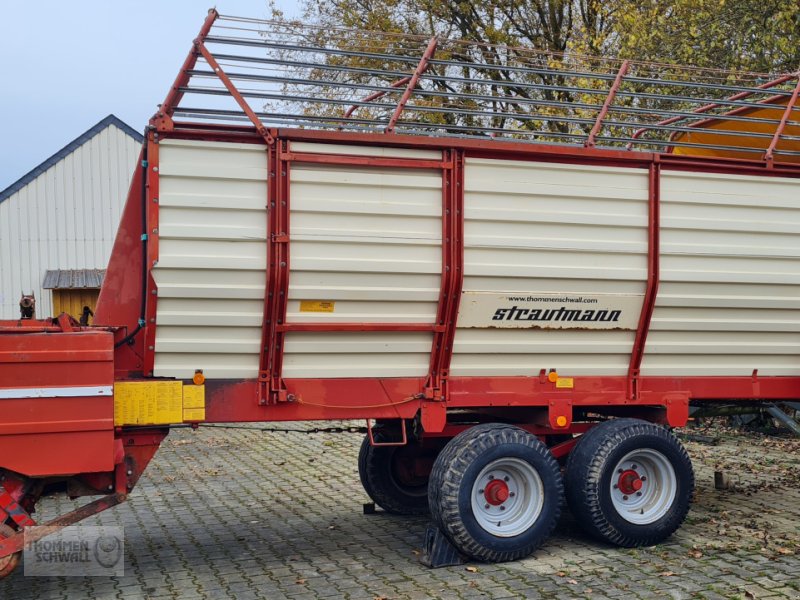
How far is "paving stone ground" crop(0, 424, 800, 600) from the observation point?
6246 mm

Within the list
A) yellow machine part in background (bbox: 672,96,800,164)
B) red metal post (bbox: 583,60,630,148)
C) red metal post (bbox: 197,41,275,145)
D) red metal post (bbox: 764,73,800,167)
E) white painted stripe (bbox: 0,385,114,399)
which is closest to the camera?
white painted stripe (bbox: 0,385,114,399)

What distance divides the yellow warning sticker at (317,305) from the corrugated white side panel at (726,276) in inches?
100

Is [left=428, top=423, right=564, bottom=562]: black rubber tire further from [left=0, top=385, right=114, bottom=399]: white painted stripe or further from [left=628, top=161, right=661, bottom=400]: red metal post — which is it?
[left=0, top=385, right=114, bottom=399]: white painted stripe

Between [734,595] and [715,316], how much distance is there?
7.57ft

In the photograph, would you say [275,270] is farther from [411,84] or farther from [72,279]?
[72,279]

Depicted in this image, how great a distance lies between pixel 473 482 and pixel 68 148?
62.4 ft

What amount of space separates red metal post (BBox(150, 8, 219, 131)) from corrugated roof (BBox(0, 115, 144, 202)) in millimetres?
16966

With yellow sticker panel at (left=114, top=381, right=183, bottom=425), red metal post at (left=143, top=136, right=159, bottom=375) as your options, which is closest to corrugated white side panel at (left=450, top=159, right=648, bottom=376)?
yellow sticker panel at (left=114, top=381, right=183, bottom=425)

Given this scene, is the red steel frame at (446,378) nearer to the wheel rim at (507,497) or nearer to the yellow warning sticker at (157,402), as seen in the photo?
the yellow warning sticker at (157,402)

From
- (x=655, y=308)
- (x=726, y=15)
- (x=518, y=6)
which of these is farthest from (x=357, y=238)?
(x=518, y=6)

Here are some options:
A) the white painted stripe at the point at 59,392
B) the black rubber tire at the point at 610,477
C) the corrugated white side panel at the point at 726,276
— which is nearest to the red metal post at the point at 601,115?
the corrugated white side panel at the point at 726,276

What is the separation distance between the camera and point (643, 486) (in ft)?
24.2

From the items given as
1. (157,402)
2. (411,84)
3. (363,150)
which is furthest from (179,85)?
(157,402)

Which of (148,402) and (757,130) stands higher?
(757,130)
